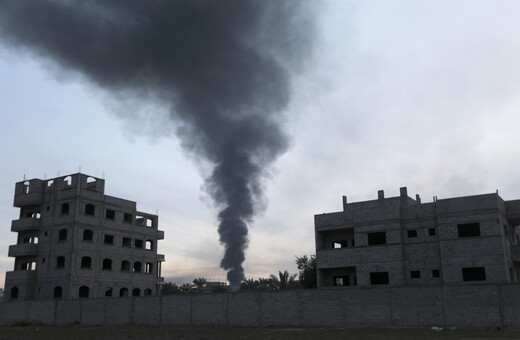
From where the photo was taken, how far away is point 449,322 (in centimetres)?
3597

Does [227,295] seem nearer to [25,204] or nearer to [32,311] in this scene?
[32,311]

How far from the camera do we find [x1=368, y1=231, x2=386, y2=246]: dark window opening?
54875mm

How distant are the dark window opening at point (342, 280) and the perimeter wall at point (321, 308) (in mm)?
17107

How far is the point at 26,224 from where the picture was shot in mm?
67000

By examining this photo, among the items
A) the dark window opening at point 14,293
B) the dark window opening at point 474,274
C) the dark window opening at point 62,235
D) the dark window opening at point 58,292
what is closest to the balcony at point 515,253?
the dark window opening at point 474,274

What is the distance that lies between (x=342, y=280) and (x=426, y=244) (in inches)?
495

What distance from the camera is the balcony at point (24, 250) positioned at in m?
65.7

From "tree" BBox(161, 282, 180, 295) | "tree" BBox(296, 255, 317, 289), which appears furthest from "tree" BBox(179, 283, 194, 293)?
"tree" BBox(296, 255, 317, 289)

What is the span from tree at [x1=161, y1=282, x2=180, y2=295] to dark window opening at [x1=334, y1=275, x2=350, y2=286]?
4822 cm

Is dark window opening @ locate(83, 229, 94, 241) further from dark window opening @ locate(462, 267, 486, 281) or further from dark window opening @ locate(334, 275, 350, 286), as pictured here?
dark window opening @ locate(462, 267, 486, 281)

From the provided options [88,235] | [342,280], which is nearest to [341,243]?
[342,280]

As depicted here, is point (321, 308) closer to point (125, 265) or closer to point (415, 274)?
point (415, 274)

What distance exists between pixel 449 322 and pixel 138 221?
5314 cm

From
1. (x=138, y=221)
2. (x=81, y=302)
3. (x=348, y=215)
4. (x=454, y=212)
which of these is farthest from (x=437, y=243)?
(x=138, y=221)
